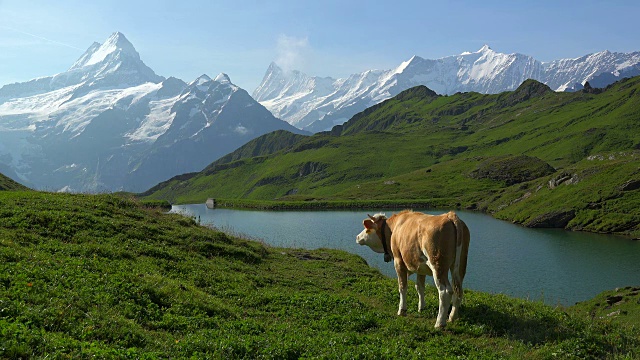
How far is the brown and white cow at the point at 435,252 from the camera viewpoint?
1570cm

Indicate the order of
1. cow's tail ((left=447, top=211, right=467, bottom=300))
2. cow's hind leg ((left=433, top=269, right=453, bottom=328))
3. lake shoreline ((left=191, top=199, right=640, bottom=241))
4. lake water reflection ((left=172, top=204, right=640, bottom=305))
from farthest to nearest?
lake shoreline ((left=191, top=199, right=640, bottom=241)) < lake water reflection ((left=172, top=204, right=640, bottom=305)) < cow's tail ((left=447, top=211, right=467, bottom=300)) < cow's hind leg ((left=433, top=269, right=453, bottom=328))

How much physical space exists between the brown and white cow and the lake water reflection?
13.7m

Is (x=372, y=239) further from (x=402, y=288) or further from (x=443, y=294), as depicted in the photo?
(x=443, y=294)

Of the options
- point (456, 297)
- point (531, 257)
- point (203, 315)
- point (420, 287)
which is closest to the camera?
point (203, 315)

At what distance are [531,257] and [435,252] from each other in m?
55.5

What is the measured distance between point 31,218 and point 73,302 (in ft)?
46.9

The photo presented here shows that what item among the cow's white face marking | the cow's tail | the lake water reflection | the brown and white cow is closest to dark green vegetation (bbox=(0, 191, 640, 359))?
the brown and white cow

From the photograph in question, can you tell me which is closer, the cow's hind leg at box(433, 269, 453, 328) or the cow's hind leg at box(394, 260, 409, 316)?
the cow's hind leg at box(433, 269, 453, 328)

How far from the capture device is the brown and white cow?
15.7 metres

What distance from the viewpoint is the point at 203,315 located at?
14875mm

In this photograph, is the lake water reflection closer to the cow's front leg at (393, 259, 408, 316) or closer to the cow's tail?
the cow's front leg at (393, 259, 408, 316)

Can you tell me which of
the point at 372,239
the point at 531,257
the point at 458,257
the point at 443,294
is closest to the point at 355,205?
the point at 531,257

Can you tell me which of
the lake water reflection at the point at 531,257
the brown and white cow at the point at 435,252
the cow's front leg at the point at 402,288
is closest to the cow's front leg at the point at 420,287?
the brown and white cow at the point at 435,252

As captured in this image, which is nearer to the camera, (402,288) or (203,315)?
(203,315)
